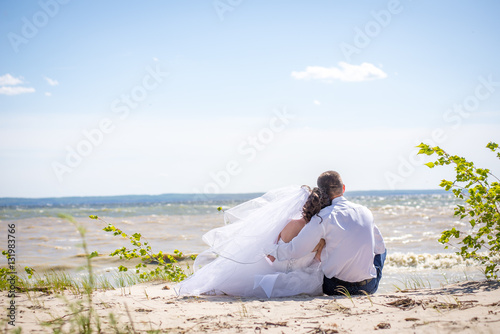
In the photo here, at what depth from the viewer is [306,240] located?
4.56m

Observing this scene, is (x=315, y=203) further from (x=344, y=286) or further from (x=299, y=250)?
(x=344, y=286)

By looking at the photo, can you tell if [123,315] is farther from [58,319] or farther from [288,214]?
[288,214]

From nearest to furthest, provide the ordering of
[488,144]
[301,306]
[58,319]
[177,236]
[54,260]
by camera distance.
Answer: [58,319], [301,306], [488,144], [54,260], [177,236]

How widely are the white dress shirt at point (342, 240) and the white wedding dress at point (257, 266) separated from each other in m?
0.27

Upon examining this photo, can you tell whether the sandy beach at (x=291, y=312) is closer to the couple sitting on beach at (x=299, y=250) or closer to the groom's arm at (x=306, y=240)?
the couple sitting on beach at (x=299, y=250)

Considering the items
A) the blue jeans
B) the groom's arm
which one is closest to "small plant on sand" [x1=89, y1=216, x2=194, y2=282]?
the groom's arm

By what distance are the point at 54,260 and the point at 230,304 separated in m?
7.95

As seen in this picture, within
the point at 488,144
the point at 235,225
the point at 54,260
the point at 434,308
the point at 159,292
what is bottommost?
the point at 54,260

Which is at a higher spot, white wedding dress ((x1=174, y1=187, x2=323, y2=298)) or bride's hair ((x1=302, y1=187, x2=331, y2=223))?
bride's hair ((x1=302, y1=187, x2=331, y2=223))

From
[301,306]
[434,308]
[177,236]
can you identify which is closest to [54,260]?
[177,236]

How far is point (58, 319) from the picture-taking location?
3500mm

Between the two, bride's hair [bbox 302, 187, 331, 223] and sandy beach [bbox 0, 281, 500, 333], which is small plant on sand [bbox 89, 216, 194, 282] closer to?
sandy beach [bbox 0, 281, 500, 333]

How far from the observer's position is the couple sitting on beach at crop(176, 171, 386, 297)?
457cm

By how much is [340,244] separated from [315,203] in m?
0.54
